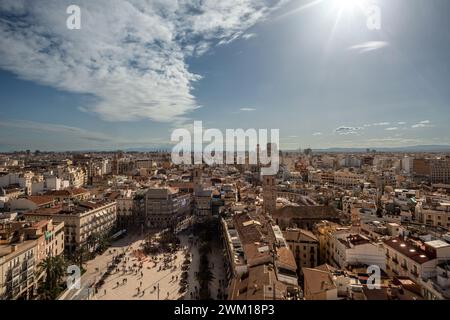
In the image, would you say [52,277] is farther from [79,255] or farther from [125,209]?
[125,209]

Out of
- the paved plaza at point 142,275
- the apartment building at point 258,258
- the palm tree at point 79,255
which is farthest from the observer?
the palm tree at point 79,255

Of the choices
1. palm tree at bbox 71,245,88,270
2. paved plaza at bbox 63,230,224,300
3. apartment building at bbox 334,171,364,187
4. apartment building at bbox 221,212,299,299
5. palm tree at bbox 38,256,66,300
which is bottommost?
paved plaza at bbox 63,230,224,300

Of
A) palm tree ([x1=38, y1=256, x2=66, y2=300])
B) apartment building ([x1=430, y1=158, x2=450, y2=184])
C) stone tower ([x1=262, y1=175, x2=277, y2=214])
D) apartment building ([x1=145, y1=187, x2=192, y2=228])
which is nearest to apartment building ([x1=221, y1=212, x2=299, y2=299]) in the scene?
stone tower ([x1=262, y1=175, x2=277, y2=214])

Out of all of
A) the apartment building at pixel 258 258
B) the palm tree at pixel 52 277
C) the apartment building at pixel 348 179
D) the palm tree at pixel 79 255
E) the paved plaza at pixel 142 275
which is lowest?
the paved plaza at pixel 142 275

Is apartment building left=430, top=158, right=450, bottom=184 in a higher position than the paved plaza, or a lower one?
higher

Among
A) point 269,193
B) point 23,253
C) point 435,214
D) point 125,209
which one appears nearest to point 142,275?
point 23,253

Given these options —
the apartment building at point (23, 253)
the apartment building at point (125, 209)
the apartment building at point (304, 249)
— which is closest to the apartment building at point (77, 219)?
Result: the apartment building at point (23, 253)

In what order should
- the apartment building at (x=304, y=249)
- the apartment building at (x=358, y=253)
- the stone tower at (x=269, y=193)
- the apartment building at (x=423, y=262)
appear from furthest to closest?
the stone tower at (x=269, y=193) < the apartment building at (x=304, y=249) < the apartment building at (x=358, y=253) < the apartment building at (x=423, y=262)

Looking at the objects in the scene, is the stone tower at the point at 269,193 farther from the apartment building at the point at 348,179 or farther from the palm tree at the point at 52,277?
the apartment building at the point at 348,179

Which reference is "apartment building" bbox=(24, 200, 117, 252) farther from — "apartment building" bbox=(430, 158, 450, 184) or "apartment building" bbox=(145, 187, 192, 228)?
"apartment building" bbox=(430, 158, 450, 184)
